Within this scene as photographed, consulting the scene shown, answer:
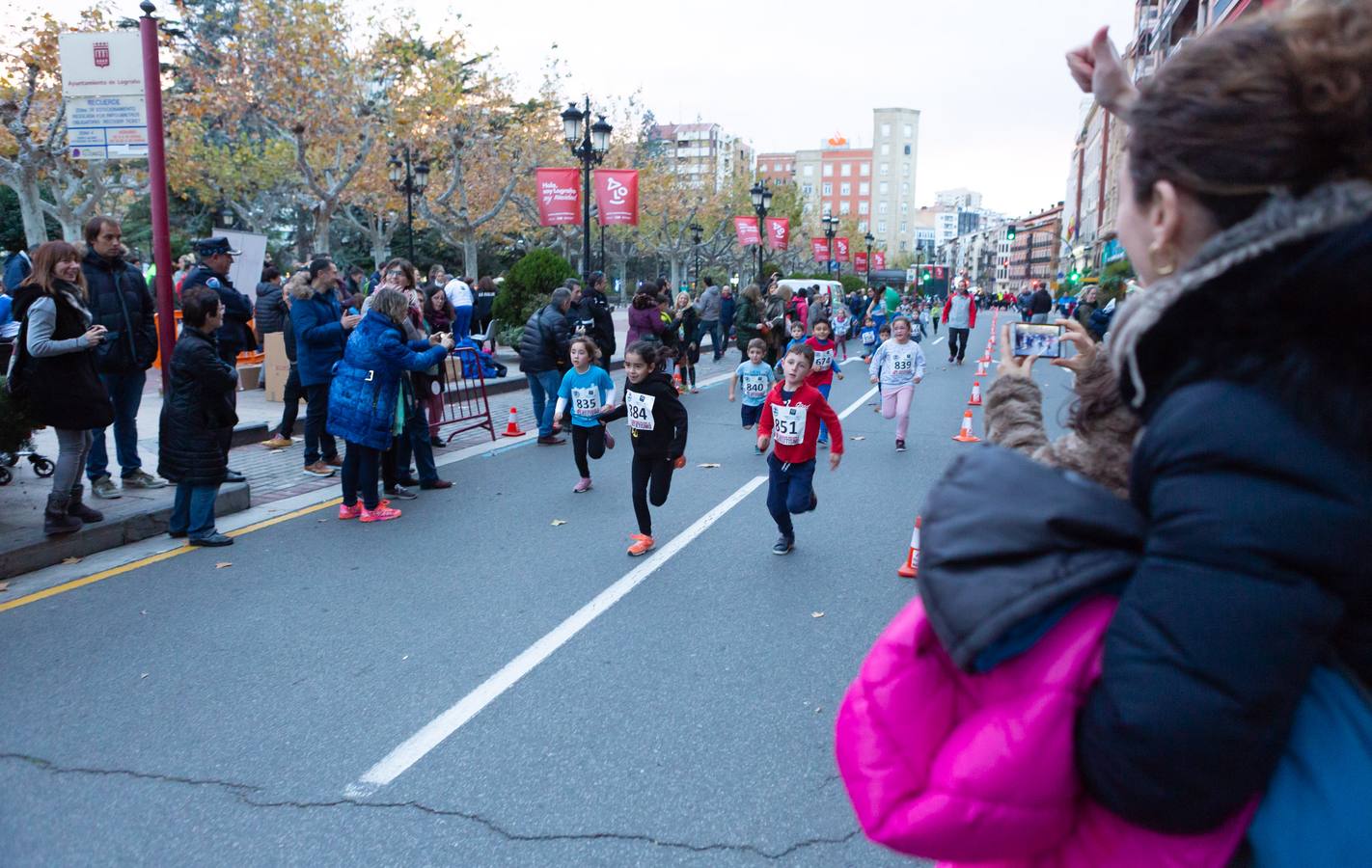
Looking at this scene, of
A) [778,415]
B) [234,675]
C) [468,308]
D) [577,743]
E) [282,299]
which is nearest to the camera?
[577,743]

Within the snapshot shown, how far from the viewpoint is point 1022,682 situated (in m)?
1.16

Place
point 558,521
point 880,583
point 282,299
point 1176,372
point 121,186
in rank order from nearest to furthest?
1. point 1176,372
2. point 880,583
3. point 558,521
4. point 282,299
5. point 121,186

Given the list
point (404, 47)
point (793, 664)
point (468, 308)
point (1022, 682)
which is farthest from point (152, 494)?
point (404, 47)

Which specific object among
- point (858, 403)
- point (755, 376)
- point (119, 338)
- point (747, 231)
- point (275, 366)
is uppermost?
point (747, 231)

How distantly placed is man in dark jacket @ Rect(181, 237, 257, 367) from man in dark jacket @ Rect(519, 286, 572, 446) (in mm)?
2959

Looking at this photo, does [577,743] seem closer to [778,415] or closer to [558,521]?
[778,415]

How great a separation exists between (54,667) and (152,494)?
3.38m

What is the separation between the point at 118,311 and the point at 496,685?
5.17 m

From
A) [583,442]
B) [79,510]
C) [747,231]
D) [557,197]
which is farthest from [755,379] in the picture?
[747,231]

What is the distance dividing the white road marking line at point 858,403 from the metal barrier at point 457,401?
5032 millimetres

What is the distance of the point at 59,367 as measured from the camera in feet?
21.7

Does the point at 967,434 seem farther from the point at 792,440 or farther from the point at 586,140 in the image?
the point at 586,140

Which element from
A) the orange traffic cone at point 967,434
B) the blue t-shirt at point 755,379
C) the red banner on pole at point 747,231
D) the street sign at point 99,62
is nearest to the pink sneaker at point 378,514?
the blue t-shirt at point 755,379

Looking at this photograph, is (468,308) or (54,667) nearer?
(54,667)
